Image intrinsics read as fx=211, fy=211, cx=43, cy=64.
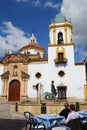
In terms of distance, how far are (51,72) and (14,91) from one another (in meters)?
6.09

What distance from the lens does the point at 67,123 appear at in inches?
254

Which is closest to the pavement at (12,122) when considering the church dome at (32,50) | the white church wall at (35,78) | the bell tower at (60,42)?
the white church wall at (35,78)

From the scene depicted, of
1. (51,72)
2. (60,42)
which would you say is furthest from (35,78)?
(60,42)

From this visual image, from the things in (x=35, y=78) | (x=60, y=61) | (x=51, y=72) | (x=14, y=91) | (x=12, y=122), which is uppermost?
(x=60, y=61)

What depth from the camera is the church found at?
29.0 meters

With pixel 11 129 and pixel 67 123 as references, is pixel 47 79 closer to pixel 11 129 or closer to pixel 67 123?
pixel 11 129

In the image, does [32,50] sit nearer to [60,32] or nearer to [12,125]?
[60,32]

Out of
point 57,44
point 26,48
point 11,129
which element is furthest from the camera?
point 26,48

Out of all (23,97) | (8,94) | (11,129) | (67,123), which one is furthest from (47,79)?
(67,123)

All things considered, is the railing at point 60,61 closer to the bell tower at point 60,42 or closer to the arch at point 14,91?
the bell tower at point 60,42

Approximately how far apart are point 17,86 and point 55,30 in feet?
33.2

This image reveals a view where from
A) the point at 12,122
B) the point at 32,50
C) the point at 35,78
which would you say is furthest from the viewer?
the point at 32,50

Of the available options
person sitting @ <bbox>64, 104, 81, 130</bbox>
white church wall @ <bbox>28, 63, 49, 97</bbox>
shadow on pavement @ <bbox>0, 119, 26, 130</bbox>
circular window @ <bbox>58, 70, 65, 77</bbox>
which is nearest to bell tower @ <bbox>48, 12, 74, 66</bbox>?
circular window @ <bbox>58, 70, 65, 77</bbox>

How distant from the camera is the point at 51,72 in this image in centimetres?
2988
